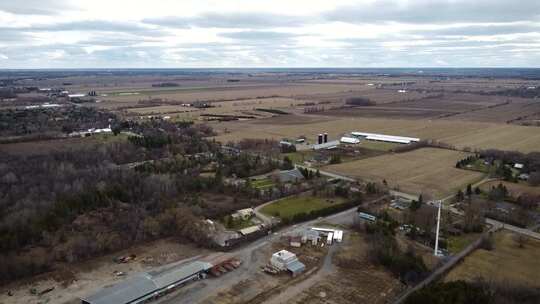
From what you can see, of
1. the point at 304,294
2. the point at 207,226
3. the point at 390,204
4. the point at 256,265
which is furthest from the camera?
the point at 390,204

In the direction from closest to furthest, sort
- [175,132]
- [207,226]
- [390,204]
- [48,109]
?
[207,226] → [390,204] → [175,132] → [48,109]

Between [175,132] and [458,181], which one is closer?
[458,181]

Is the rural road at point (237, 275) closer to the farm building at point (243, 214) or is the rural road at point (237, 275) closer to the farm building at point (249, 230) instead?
the farm building at point (249, 230)

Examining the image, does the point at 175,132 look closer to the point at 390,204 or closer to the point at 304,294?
the point at 390,204

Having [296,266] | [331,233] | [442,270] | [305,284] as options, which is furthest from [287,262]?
[442,270]

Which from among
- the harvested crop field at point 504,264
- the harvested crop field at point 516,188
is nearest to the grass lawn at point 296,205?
the harvested crop field at point 504,264

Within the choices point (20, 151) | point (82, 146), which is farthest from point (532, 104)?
point (20, 151)

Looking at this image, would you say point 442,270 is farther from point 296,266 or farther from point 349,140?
point 349,140
